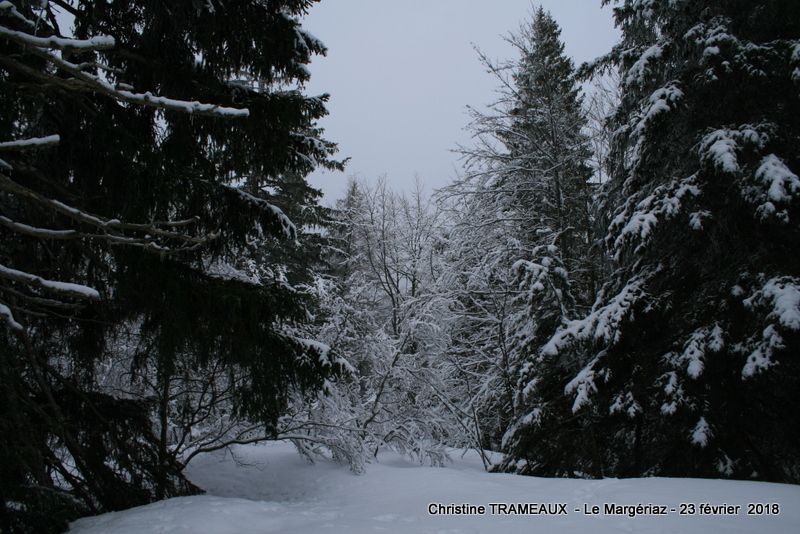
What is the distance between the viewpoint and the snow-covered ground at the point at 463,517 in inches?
141

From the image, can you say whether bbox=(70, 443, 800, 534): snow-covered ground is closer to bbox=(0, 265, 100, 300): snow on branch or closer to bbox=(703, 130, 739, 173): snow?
bbox=(0, 265, 100, 300): snow on branch

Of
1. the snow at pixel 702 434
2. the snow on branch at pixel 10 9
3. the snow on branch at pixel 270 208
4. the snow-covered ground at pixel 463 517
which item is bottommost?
the snow-covered ground at pixel 463 517

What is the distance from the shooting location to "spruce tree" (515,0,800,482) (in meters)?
5.18

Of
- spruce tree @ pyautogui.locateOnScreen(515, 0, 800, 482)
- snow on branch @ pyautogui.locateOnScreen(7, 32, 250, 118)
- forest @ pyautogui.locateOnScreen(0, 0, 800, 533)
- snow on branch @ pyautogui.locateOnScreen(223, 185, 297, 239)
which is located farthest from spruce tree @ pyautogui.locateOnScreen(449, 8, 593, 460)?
snow on branch @ pyautogui.locateOnScreen(7, 32, 250, 118)

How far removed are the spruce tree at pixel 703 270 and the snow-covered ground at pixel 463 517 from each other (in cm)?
131

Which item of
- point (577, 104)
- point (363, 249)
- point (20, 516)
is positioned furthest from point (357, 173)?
point (20, 516)

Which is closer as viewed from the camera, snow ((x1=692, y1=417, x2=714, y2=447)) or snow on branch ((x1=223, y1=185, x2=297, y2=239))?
snow on branch ((x1=223, y1=185, x2=297, y2=239))

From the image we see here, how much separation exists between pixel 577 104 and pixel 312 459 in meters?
9.53

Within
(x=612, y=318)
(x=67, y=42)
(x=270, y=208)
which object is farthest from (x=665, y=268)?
(x=67, y=42)

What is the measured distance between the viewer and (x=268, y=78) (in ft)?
17.3

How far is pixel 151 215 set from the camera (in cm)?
445

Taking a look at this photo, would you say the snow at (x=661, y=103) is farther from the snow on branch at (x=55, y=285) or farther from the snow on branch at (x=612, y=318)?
the snow on branch at (x=55, y=285)

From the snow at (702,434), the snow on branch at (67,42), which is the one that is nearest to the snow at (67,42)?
the snow on branch at (67,42)

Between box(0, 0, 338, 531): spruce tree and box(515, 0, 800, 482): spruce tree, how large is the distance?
403 centimetres
